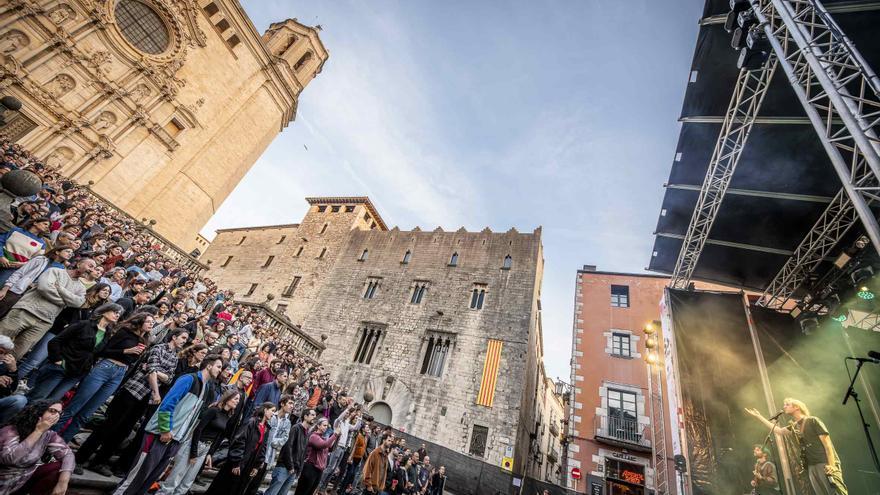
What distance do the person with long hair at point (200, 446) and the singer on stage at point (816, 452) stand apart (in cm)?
857

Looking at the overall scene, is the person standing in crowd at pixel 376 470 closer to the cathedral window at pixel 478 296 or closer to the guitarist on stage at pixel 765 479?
the guitarist on stage at pixel 765 479

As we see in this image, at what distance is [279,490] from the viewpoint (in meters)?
4.77

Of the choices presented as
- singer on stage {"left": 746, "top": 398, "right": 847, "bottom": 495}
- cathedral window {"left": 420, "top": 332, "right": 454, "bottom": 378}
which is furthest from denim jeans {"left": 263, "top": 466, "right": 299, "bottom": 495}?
cathedral window {"left": 420, "top": 332, "right": 454, "bottom": 378}

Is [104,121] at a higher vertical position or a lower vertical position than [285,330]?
higher

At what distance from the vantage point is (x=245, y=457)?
4.06 meters

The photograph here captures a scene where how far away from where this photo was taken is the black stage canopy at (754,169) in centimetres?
581

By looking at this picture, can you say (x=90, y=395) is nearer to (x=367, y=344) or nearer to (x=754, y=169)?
(x=754, y=169)

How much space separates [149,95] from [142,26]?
12.7 feet

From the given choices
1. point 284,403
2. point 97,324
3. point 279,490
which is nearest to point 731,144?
point 284,403

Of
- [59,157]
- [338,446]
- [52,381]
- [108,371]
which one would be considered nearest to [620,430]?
[338,446]

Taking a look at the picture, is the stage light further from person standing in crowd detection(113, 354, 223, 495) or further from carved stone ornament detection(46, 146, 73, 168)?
carved stone ornament detection(46, 146, 73, 168)

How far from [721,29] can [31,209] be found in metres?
11.8

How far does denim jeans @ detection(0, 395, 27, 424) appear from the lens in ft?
8.18

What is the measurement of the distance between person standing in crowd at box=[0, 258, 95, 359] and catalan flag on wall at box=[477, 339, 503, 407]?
14.2m
